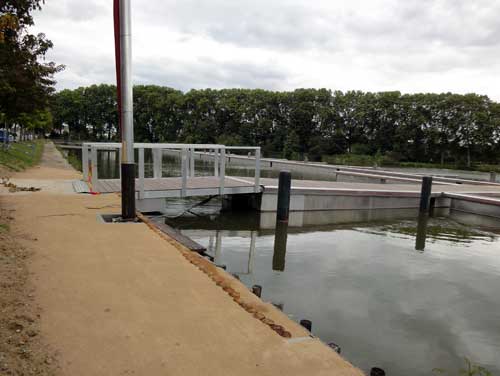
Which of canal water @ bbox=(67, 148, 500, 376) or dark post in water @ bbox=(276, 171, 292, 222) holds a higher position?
dark post in water @ bbox=(276, 171, 292, 222)

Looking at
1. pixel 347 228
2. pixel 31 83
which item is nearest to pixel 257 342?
pixel 347 228

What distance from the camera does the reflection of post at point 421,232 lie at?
413 inches

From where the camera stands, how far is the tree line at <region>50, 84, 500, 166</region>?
46.6 metres

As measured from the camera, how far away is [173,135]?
7044 cm

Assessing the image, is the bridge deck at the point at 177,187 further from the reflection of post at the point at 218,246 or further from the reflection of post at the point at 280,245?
the reflection of post at the point at 280,245

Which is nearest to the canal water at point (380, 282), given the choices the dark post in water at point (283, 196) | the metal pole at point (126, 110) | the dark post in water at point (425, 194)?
the dark post in water at point (283, 196)

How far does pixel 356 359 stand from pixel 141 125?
7477 centimetres

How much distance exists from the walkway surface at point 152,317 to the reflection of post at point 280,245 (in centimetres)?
Result: 289

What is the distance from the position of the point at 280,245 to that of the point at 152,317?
262 inches

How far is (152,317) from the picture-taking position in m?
3.48

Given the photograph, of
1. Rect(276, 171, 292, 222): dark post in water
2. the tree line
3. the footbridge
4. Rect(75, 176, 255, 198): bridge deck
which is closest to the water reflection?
Rect(276, 171, 292, 222): dark post in water

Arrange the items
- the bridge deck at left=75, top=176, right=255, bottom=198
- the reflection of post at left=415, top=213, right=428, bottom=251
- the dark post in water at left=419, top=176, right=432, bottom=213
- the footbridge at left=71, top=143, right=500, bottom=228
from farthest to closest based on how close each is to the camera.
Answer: the dark post in water at left=419, top=176, right=432, bottom=213 < the footbridge at left=71, top=143, right=500, bottom=228 < the bridge deck at left=75, top=176, right=255, bottom=198 < the reflection of post at left=415, top=213, right=428, bottom=251

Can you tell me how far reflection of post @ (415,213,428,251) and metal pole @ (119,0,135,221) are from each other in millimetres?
7366

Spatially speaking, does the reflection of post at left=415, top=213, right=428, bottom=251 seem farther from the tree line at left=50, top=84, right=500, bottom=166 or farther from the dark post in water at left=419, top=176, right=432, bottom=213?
the tree line at left=50, top=84, right=500, bottom=166
